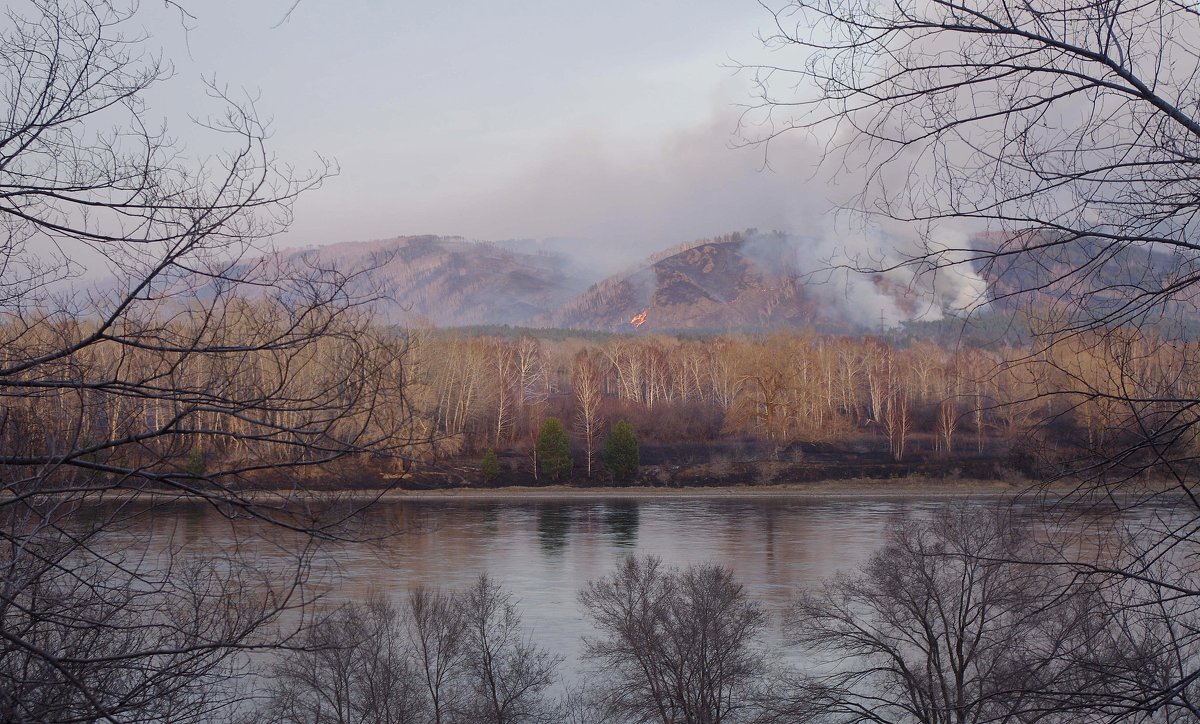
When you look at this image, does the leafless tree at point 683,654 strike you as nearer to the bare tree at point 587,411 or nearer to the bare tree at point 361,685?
the bare tree at point 361,685

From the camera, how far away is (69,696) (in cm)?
381

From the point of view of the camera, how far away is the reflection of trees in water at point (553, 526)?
34.4m

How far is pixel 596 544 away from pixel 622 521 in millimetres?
6782

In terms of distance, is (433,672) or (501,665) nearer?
(501,665)

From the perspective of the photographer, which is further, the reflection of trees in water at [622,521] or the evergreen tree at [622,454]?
the evergreen tree at [622,454]

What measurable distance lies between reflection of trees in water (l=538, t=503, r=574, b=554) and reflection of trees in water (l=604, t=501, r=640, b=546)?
1.75 m

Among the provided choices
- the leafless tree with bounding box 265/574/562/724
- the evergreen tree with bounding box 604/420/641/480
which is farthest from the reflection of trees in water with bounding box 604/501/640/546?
the leafless tree with bounding box 265/574/562/724

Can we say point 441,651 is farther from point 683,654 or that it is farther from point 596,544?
point 596,544

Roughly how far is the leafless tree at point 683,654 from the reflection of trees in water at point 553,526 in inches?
467

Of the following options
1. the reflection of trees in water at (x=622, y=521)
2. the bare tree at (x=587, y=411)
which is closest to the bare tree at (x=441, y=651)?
the reflection of trees in water at (x=622, y=521)

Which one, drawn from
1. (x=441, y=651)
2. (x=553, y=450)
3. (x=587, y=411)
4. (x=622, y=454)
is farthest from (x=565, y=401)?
(x=441, y=651)

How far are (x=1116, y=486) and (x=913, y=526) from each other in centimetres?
2290

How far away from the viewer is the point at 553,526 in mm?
39562

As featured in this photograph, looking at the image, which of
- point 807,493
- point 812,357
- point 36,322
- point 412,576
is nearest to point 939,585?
point 412,576
